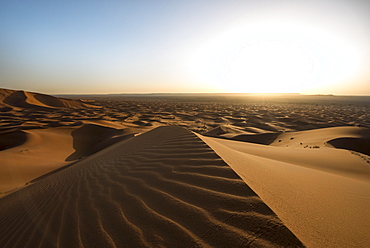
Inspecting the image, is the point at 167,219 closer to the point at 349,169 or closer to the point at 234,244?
the point at 234,244

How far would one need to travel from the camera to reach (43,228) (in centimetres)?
202

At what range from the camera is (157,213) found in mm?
1781

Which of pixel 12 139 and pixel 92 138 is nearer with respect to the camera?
pixel 12 139

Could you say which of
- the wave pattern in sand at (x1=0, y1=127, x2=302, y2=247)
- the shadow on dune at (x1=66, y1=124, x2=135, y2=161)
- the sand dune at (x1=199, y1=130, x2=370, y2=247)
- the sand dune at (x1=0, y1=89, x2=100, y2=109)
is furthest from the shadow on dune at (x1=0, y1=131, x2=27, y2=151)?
the sand dune at (x1=0, y1=89, x2=100, y2=109)

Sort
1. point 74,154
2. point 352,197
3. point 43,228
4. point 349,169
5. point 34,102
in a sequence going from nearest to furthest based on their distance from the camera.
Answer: point 43,228 < point 352,197 < point 349,169 < point 74,154 < point 34,102

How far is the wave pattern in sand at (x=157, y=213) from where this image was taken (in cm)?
141

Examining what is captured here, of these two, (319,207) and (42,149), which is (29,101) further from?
(319,207)

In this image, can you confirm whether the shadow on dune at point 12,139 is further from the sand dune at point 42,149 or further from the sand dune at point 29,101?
the sand dune at point 29,101

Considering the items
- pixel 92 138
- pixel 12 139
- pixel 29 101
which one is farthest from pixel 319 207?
pixel 29 101

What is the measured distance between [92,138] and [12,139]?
3.75m

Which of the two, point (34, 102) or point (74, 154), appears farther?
point (34, 102)

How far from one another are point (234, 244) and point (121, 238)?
36.7 inches

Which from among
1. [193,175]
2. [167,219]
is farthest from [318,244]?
[193,175]

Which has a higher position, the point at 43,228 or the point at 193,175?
the point at 193,175
